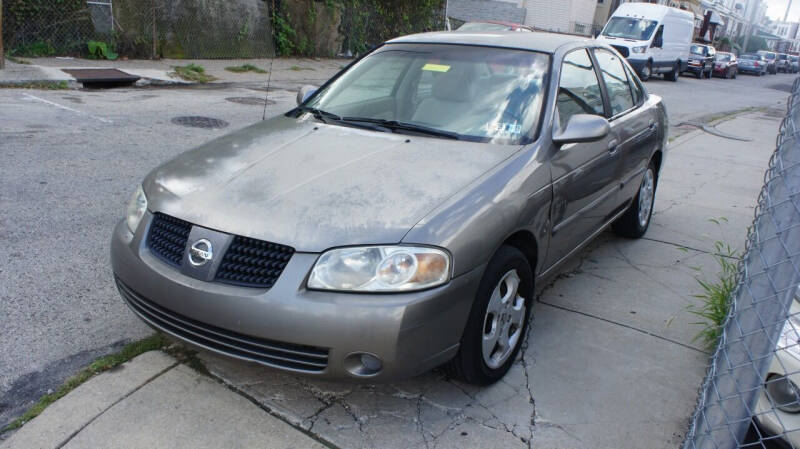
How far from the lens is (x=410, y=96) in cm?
383

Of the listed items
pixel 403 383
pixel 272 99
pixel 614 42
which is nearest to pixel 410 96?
pixel 403 383

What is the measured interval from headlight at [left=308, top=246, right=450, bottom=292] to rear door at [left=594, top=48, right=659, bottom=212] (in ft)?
7.51

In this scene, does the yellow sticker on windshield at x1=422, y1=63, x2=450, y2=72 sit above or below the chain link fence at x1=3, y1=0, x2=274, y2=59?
above

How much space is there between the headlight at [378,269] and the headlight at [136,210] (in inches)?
41.7

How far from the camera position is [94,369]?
2959mm

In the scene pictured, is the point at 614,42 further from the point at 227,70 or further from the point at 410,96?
the point at 410,96

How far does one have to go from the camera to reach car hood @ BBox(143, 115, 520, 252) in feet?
8.44

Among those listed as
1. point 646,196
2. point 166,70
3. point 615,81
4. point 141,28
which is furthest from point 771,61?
point 615,81

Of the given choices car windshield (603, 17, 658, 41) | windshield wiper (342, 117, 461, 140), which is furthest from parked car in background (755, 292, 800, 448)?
car windshield (603, 17, 658, 41)

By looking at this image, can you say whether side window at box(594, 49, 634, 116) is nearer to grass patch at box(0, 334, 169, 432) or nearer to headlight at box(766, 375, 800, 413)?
headlight at box(766, 375, 800, 413)

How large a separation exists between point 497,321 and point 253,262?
3.82 feet

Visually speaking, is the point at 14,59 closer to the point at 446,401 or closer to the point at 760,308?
the point at 446,401

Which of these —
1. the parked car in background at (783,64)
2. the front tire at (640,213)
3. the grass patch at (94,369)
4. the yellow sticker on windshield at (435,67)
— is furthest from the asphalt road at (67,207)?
the parked car in background at (783,64)

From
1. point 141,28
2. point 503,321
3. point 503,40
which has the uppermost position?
point 503,40
